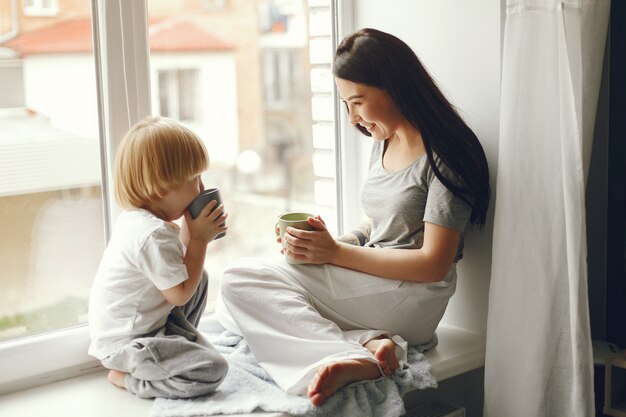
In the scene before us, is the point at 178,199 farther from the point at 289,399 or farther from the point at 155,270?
the point at 289,399

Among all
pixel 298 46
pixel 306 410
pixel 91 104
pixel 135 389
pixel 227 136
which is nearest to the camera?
pixel 306 410

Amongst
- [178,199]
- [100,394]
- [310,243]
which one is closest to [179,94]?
[178,199]

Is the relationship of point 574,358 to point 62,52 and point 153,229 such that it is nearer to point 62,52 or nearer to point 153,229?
point 153,229

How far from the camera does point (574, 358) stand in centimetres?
153

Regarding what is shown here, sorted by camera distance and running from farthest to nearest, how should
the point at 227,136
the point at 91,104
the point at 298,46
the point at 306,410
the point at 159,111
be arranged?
1. the point at 298,46
2. the point at 227,136
3. the point at 159,111
4. the point at 91,104
5. the point at 306,410

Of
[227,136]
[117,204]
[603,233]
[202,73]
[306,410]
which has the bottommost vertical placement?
[306,410]

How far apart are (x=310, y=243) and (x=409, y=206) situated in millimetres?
239

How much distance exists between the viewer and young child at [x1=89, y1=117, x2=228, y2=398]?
146 centimetres

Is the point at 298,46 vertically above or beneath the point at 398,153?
above

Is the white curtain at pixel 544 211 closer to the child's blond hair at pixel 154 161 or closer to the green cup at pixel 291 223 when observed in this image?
the green cup at pixel 291 223

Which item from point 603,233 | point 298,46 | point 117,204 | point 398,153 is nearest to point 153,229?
point 117,204

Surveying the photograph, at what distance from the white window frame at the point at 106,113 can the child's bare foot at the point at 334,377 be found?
55 centimetres

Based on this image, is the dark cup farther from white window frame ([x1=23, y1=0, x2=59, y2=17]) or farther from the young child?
white window frame ([x1=23, y1=0, x2=59, y2=17])

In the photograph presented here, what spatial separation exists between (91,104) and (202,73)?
290 mm
